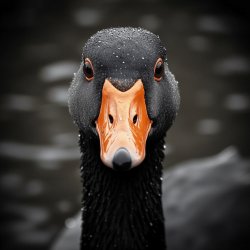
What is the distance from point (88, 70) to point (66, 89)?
5.81 meters

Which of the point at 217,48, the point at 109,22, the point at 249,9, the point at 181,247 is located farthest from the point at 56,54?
the point at 181,247

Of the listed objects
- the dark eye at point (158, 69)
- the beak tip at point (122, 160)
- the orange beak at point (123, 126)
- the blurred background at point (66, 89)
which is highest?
the blurred background at point (66, 89)

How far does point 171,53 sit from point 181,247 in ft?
17.5

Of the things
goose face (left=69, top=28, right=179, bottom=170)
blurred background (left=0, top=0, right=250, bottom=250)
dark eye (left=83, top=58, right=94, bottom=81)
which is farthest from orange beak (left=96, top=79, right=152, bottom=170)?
blurred background (left=0, top=0, right=250, bottom=250)

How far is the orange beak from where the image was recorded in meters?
5.25

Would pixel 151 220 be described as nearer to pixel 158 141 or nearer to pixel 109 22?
pixel 158 141

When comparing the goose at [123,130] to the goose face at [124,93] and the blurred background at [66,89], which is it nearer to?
the goose face at [124,93]

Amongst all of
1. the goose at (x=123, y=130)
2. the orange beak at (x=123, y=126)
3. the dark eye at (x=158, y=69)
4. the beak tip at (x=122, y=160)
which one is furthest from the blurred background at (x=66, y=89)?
the beak tip at (x=122, y=160)

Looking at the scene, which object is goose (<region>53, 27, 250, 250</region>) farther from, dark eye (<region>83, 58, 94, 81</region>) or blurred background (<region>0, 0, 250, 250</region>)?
blurred background (<region>0, 0, 250, 250</region>)

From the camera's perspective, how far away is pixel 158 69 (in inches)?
237

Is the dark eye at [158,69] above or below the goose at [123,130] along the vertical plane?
above

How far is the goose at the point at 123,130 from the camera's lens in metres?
5.54

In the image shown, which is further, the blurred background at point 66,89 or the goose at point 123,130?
the blurred background at point 66,89

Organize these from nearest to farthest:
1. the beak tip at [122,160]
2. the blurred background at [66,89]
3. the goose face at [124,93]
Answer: the beak tip at [122,160] < the goose face at [124,93] < the blurred background at [66,89]
